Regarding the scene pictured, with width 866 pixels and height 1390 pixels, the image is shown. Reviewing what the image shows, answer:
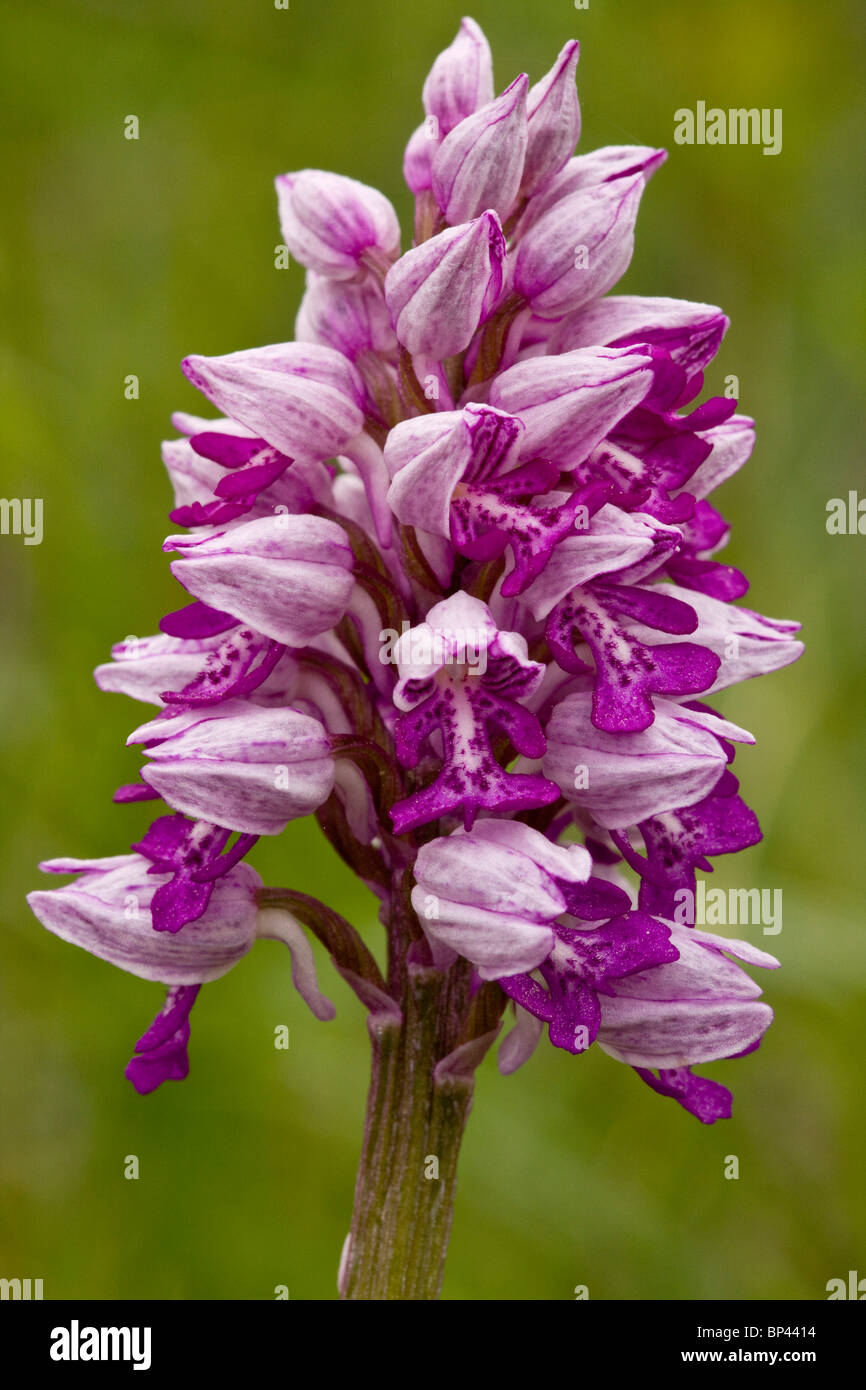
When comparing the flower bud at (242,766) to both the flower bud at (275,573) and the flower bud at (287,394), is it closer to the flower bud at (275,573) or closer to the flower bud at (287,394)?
the flower bud at (275,573)

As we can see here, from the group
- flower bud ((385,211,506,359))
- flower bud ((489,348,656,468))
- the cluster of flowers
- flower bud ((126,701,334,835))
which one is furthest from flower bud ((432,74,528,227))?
flower bud ((126,701,334,835))

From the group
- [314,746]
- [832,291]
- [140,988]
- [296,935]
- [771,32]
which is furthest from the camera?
[771,32]

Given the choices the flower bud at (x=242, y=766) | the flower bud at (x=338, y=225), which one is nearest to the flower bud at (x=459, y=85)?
the flower bud at (x=338, y=225)

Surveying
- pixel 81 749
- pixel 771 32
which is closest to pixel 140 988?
pixel 81 749

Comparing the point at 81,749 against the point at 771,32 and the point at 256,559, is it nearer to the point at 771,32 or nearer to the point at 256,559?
the point at 256,559

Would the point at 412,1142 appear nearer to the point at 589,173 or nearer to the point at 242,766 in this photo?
the point at 242,766

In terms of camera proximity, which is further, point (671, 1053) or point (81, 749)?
point (81, 749)

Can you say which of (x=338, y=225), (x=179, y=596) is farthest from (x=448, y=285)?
(x=179, y=596)
